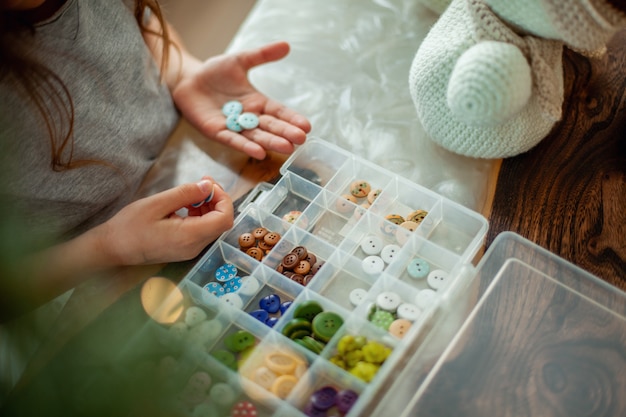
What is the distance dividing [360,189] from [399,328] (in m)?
0.16

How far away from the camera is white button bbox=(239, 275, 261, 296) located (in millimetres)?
591

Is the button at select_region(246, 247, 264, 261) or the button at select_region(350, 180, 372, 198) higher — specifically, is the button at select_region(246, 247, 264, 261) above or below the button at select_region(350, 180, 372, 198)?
below

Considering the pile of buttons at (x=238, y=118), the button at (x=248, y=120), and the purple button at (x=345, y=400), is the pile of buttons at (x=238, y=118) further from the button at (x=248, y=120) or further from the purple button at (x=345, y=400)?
the purple button at (x=345, y=400)

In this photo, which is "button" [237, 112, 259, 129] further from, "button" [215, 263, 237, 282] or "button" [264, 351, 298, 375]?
"button" [264, 351, 298, 375]

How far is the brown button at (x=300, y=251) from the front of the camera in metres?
0.61

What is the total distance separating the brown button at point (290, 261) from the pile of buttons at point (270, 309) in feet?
0.10

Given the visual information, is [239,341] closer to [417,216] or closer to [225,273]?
[225,273]

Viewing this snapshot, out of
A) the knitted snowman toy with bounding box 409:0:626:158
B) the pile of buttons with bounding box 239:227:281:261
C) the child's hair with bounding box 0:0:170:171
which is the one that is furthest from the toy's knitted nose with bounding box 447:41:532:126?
the child's hair with bounding box 0:0:170:171

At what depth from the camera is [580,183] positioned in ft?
2.04

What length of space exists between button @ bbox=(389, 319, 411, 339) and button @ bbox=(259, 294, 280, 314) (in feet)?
0.36

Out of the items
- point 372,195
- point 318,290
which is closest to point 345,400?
point 318,290

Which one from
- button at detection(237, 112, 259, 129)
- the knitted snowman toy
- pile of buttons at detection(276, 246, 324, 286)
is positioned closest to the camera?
the knitted snowman toy

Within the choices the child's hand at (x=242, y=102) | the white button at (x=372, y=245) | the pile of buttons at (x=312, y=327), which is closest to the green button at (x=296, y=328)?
the pile of buttons at (x=312, y=327)

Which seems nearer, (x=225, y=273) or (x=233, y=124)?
(x=225, y=273)
